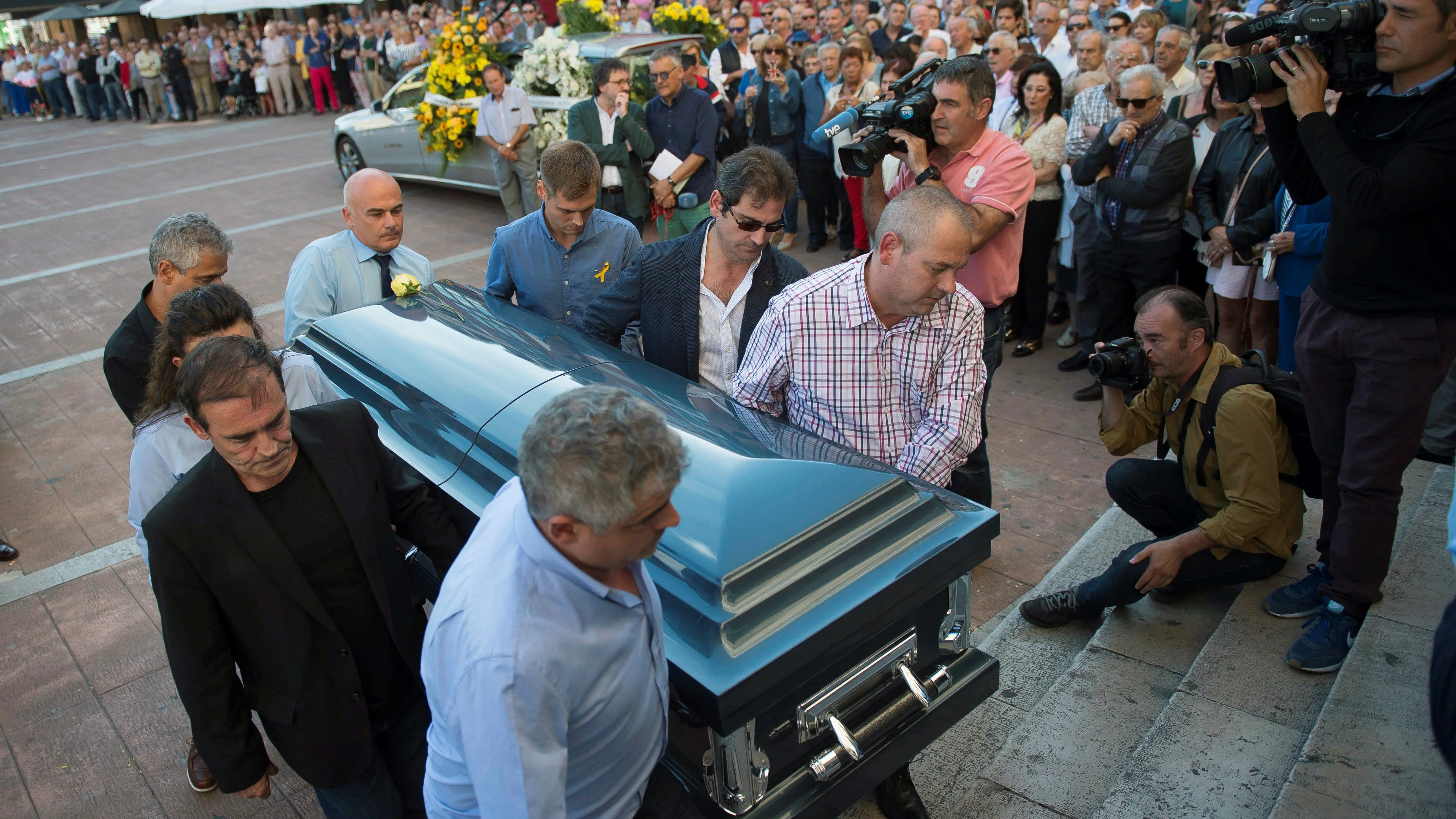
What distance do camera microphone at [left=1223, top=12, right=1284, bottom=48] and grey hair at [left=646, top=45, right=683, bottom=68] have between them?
4758 millimetres

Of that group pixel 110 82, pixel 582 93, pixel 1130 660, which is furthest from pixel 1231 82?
pixel 110 82

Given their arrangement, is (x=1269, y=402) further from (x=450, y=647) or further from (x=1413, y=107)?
(x=450, y=647)

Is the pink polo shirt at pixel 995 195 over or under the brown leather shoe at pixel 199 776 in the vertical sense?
over

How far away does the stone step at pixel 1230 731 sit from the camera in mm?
2230

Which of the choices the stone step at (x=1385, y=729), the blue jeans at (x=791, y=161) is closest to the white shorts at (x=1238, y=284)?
the stone step at (x=1385, y=729)

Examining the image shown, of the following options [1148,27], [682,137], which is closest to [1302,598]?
[1148,27]

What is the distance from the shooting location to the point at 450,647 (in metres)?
1.41

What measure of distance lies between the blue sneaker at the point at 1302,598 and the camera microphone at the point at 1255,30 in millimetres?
1594

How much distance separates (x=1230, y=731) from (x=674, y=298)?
2.00 meters

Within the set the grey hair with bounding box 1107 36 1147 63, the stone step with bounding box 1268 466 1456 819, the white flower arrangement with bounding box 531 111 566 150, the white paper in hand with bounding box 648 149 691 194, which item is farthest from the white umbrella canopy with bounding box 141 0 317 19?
the stone step with bounding box 1268 466 1456 819

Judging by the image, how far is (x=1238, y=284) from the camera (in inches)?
175

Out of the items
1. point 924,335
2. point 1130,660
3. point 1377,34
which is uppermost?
point 1377,34

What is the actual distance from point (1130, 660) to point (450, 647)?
228 centimetres

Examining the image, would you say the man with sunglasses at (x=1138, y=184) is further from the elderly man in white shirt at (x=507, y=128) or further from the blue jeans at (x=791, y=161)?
the elderly man in white shirt at (x=507, y=128)
